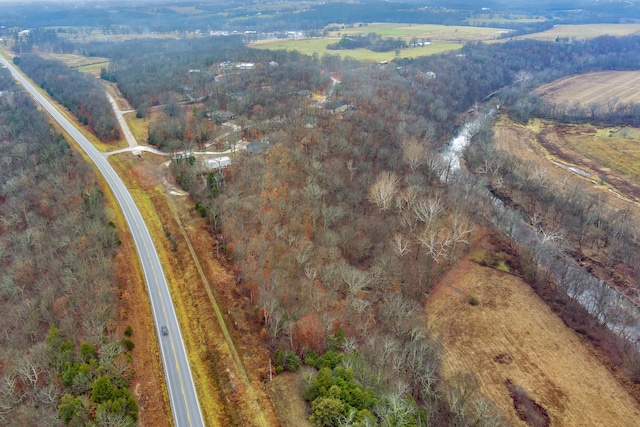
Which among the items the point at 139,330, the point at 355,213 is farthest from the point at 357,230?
the point at 139,330

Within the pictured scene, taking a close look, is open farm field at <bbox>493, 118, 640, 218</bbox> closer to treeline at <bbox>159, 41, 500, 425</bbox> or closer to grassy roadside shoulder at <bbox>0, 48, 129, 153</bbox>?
treeline at <bbox>159, 41, 500, 425</bbox>

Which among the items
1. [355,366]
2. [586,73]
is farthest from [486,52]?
[355,366]

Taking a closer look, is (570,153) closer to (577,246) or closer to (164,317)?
(577,246)

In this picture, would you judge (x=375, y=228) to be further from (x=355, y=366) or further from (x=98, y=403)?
(x=98, y=403)

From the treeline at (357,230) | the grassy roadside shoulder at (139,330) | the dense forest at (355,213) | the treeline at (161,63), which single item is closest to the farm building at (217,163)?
the dense forest at (355,213)

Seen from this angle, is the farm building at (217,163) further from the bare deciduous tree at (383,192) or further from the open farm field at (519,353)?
the open farm field at (519,353)
